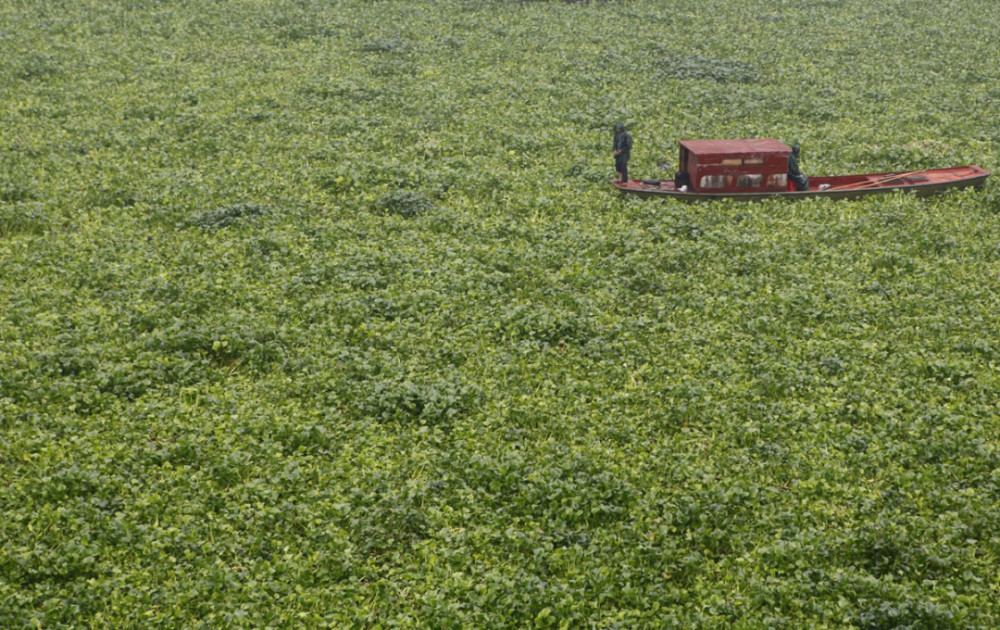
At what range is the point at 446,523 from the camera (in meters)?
11.8

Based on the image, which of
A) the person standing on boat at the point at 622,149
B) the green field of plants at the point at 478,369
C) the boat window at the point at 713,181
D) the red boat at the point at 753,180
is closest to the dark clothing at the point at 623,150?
the person standing on boat at the point at 622,149

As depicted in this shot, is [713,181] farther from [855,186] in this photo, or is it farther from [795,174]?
[855,186]

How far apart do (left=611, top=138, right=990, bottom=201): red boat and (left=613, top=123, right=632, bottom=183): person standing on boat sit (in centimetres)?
32

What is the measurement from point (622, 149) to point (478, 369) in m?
10.3

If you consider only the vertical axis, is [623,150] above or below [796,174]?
above

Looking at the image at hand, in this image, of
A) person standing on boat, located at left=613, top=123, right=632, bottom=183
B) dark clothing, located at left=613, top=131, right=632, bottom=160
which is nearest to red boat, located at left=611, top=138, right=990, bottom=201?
person standing on boat, located at left=613, top=123, right=632, bottom=183

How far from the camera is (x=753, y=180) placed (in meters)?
23.1

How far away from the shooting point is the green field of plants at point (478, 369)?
35.5 ft

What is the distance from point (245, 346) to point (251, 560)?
219 inches

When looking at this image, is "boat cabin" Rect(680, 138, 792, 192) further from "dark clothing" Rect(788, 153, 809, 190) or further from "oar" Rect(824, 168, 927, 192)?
"oar" Rect(824, 168, 927, 192)

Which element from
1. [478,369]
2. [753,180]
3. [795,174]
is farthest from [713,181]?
[478,369]

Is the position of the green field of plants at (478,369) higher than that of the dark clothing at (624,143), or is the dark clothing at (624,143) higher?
the dark clothing at (624,143)

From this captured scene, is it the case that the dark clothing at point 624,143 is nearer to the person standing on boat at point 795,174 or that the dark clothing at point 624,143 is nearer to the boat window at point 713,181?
the boat window at point 713,181

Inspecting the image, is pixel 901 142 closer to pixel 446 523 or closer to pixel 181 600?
pixel 446 523
